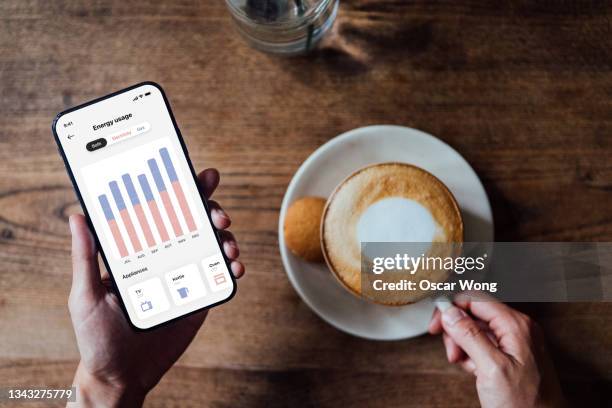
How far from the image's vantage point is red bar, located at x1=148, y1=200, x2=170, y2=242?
0.76m

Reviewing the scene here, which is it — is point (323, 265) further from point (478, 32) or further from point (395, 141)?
point (478, 32)

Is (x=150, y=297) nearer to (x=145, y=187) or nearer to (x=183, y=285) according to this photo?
(x=183, y=285)

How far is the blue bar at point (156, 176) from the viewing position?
0.75m

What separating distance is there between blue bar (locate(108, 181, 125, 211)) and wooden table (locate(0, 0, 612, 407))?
7.5 inches

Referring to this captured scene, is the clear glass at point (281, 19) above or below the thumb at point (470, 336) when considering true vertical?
above

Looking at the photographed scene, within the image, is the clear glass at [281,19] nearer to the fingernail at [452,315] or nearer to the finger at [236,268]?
the finger at [236,268]

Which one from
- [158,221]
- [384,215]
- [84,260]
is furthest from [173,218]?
[384,215]

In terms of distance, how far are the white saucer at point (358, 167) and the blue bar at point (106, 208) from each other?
25 cm

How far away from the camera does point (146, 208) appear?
76 cm

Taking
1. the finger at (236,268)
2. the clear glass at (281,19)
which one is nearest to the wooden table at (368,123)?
the clear glass at (281,19)

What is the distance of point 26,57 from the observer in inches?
37.7

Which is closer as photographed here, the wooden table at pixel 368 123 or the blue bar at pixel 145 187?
the blue bar at pixel 145 187

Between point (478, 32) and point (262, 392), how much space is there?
2.28ft

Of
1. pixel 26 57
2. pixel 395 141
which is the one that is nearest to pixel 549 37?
pixel 395 141
